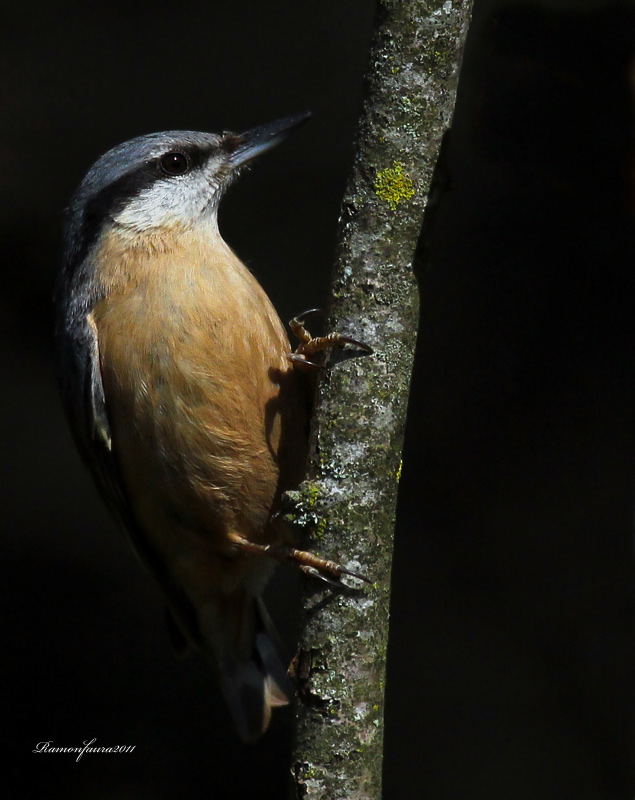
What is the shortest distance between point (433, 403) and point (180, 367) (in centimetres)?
→ 142

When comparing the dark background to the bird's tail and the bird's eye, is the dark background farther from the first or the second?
the bird's eye

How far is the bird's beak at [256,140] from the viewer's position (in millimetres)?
2531

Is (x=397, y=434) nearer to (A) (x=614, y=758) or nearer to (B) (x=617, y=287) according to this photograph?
(B) (x=617, y=287)

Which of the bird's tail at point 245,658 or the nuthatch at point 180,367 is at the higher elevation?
the nuthatch at point 180,367

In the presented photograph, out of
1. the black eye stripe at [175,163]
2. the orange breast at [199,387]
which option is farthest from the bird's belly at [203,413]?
the black eye stripe at [175,163]

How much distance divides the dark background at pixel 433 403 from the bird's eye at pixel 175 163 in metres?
0.92

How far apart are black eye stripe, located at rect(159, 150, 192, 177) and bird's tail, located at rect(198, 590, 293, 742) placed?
130 centimetres

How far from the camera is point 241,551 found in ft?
8.05

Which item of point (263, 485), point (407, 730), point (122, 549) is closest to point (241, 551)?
point (263, 485)

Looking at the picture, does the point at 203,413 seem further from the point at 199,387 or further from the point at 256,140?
the point at 256,140

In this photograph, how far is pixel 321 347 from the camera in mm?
1973
